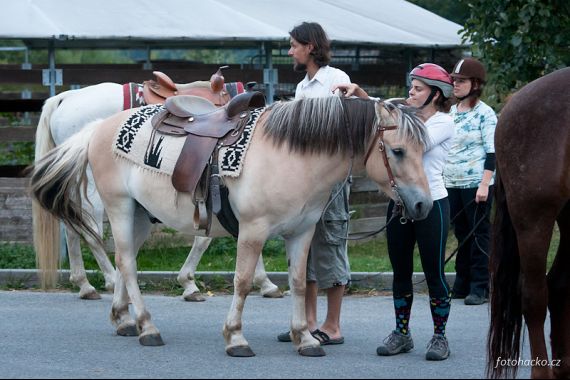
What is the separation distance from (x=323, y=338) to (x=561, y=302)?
174 centimetres

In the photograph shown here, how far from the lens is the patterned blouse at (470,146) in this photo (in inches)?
331

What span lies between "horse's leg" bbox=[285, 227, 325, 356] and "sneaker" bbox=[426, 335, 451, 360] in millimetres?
660

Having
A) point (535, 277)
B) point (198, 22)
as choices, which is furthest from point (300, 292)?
point (198, 22)

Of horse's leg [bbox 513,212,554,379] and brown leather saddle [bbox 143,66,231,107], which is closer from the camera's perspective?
horse's leg [bbox 513,212,554,379]

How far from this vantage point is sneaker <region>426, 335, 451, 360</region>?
20.4 feet

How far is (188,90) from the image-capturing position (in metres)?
8.46

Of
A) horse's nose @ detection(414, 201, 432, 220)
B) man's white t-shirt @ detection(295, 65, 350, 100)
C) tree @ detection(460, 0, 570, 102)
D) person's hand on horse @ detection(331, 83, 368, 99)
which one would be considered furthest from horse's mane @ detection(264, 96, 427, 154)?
tree @ detection(460, 0, 570, 102)

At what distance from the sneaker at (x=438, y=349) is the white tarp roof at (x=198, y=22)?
5.62 meters

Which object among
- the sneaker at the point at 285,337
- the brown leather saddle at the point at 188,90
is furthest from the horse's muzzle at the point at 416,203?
the brown leather saddle at the point at 188,90

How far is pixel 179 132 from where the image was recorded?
6.55 meters

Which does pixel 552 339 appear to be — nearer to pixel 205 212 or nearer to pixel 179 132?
pixel 205 212

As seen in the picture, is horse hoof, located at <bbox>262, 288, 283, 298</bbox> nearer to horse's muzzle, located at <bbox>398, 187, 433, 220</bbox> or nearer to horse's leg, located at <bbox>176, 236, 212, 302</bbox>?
horse's leg, located at <bbox>176, 236, 212, 302</bbox>

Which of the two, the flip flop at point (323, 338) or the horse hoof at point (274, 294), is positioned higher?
the flip flop at point (323, 338)

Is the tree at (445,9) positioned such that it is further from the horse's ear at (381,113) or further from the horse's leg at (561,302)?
the horse's leg at (561,302)
